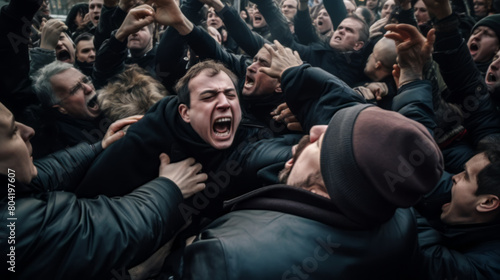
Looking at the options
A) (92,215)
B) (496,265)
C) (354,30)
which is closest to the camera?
(92,215)

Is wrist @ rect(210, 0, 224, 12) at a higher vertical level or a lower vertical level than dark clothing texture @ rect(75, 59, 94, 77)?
higher

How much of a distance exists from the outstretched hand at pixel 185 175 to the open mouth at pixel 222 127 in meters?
0.41

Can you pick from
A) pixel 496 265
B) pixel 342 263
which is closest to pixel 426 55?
pixel 496 265

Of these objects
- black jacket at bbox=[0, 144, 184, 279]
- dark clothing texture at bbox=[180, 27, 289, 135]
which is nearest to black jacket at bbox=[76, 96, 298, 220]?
black jacket at bbox=[0, 144, 184, 279]

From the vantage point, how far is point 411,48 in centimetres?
234

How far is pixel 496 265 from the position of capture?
5.57ft

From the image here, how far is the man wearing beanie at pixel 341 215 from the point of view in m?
1.18

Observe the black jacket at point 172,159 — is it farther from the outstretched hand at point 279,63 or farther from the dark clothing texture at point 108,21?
the dark clothing texture at point 108,21

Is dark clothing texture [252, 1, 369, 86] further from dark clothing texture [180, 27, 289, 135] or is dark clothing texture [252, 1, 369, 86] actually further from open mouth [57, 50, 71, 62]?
open mouth [57, 50, 71, 62]

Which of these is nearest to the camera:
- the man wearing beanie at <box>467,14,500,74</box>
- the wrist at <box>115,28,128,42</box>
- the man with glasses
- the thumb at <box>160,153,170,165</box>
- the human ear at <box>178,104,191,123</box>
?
the thumb at <box>160,153,170,165</box>

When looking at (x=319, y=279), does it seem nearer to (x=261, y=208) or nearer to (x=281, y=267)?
(x=281, y=267)

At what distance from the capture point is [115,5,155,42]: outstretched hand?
263 centimetres

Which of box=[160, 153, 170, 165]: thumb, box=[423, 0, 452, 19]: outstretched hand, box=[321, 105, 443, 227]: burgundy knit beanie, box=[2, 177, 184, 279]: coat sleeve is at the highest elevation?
box=[423, 0, 452, 19]: outstretched hand

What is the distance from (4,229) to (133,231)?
45 cm
